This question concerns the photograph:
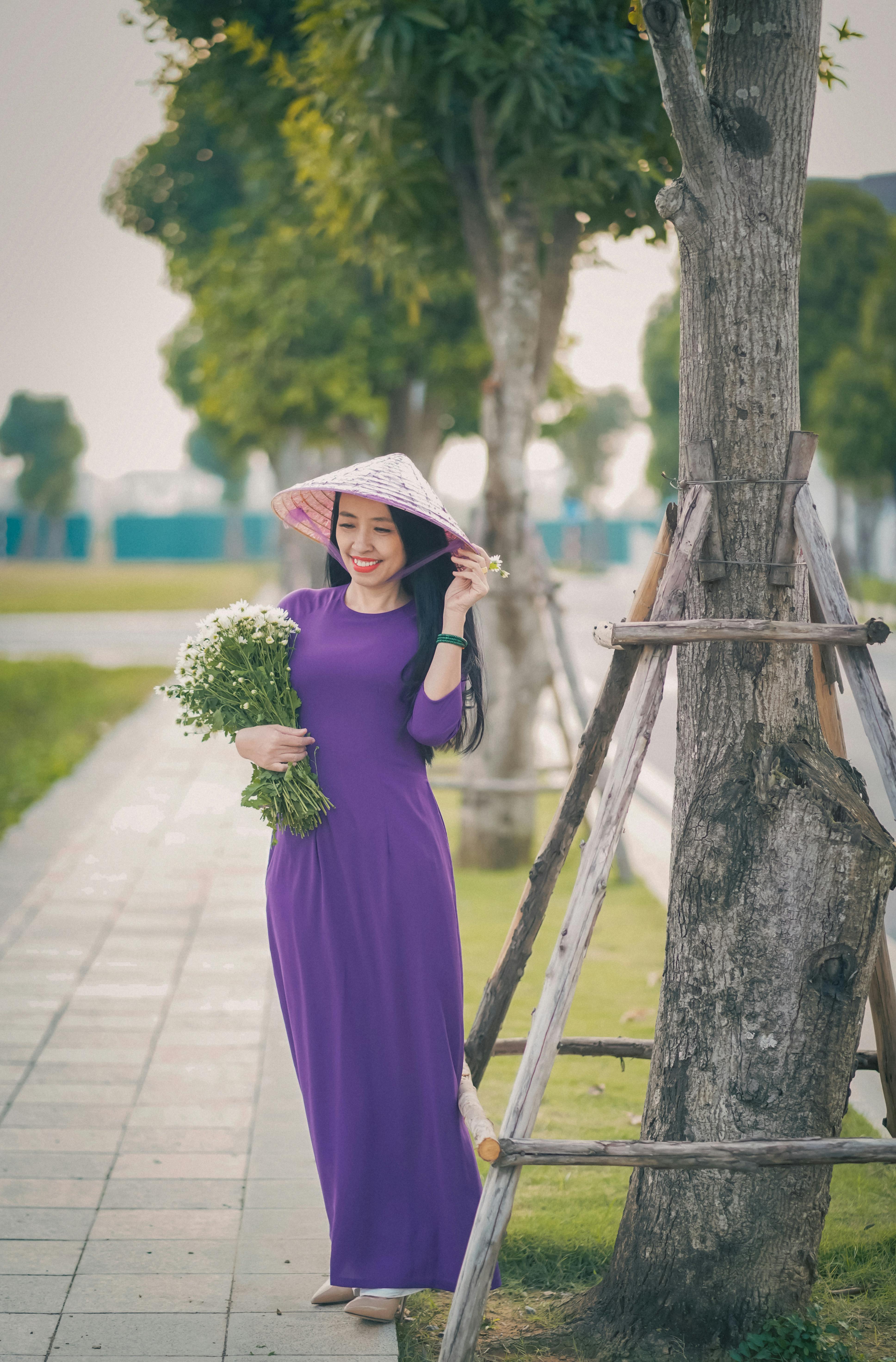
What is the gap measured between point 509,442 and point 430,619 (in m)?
4.29

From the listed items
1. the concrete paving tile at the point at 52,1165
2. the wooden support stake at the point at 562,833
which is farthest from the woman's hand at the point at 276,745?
the concrete paving tile at the point at 52,1165

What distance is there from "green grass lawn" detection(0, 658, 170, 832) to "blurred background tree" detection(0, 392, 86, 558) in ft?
202

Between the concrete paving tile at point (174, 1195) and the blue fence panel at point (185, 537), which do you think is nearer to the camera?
the concrete paving tile at point (174, 1195)

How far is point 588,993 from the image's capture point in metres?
5.68

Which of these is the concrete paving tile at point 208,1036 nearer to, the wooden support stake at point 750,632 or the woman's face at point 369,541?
the woman's face at point 369,541

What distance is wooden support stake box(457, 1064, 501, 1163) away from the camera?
2582 millimetres

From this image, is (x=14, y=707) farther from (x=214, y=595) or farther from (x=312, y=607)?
(x=214, y=595)

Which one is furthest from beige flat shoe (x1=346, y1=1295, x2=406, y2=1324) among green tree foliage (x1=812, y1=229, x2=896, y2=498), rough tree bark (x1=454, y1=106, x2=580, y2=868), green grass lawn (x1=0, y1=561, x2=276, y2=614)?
green tree foliage (x1=812, y1=229, x2=896, y2=498)

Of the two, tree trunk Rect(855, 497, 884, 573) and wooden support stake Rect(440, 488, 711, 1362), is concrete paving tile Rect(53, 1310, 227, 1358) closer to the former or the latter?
wooden support stake Rect(440, 488, 711, 1362)

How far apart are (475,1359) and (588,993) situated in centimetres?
282

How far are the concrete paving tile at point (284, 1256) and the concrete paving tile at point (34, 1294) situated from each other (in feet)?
1.45

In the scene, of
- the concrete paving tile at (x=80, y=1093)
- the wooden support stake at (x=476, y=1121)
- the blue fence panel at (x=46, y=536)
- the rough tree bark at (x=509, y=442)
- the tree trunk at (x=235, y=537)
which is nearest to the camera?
the wooden support stake at (x=476, y=1121)

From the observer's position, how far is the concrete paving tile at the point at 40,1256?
3285 millimetres

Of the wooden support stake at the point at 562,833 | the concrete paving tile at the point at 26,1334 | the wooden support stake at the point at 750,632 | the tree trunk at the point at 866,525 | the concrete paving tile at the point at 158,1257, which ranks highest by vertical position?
the tree trunk at the point at 866,525
